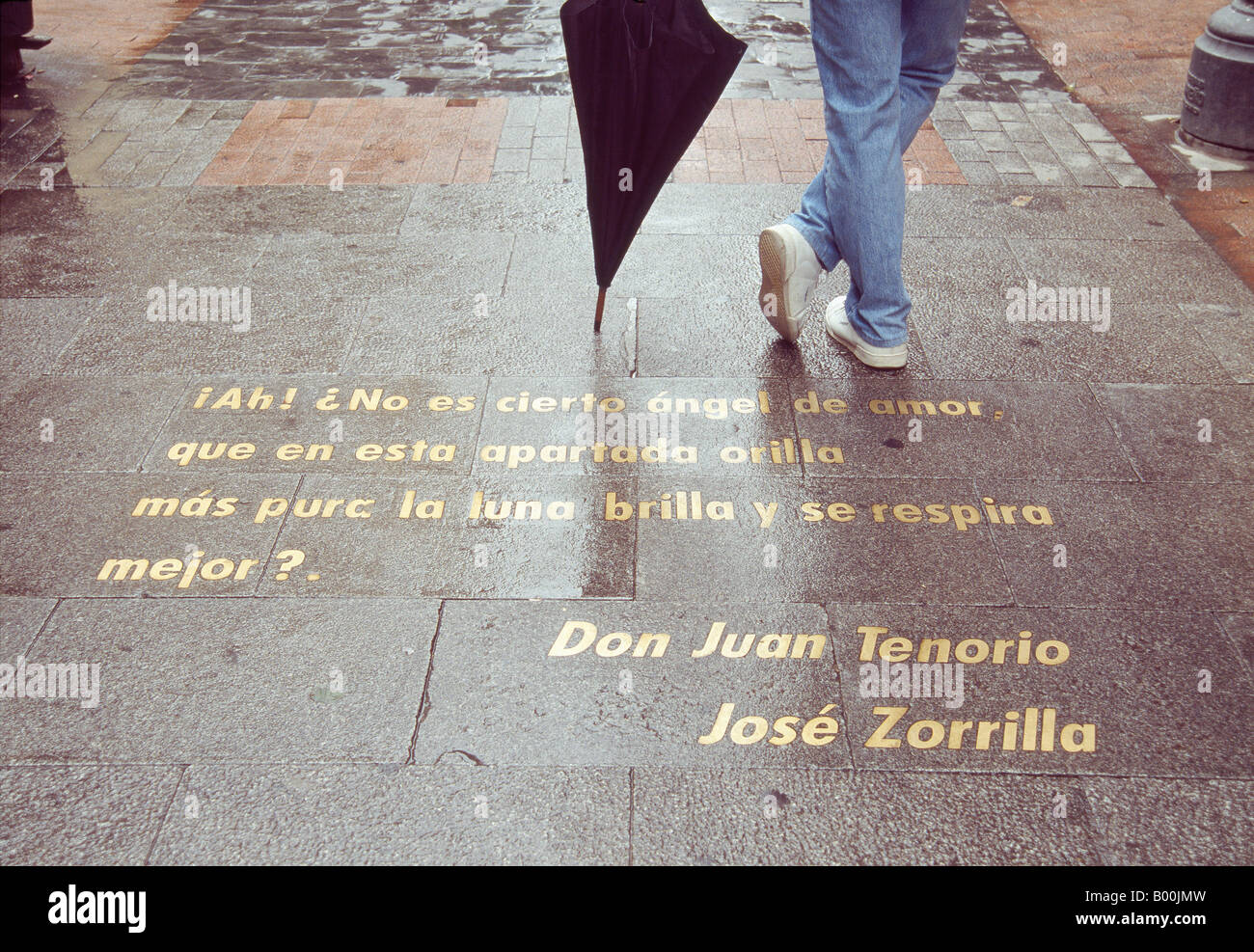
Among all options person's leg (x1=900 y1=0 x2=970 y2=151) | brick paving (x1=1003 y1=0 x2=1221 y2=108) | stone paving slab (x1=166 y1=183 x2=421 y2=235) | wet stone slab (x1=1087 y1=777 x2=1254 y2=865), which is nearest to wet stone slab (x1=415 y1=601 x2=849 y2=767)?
wet stone slab (x1=1087 y1=777 x2=1254 y2=865)

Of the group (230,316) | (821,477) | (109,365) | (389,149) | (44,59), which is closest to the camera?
(821,477)

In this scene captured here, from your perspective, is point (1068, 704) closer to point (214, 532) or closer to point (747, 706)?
point (747, 706)

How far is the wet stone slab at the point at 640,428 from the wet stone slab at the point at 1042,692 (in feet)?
Result: 2.53

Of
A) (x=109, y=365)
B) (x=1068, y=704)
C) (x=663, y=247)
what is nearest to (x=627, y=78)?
(x=663, y=247)

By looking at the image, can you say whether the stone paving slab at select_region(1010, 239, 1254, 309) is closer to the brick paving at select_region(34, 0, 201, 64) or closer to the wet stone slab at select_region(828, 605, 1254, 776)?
the wet stone slab at select_region(828, 605, 1254, 776)

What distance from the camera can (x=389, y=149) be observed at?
18.5ft

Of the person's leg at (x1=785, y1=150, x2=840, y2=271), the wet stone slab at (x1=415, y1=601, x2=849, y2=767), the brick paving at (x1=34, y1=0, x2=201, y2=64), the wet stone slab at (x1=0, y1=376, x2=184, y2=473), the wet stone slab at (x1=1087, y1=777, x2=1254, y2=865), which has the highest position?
the brick paving at (x1=34, y1=0, x2=201, y2=64)

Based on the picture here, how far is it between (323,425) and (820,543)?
1636 mm

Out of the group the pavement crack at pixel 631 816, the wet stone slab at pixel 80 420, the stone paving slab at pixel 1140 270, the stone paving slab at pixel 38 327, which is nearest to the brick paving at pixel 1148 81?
the stone paving slab at pixel 1140 270

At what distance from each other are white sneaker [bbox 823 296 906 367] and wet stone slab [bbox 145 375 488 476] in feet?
4.25

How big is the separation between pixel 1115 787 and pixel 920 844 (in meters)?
0.48

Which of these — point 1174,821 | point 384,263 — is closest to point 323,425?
point 384,263

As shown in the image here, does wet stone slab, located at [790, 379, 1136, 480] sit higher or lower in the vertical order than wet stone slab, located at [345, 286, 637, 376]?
lower

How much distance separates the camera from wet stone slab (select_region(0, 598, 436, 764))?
8.14ft
